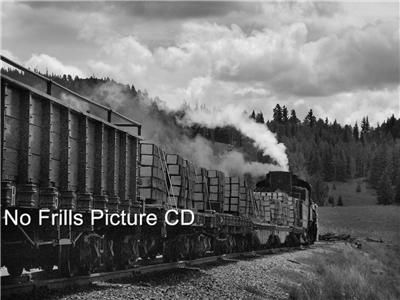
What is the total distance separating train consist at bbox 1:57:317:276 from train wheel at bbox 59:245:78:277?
2 centimetres

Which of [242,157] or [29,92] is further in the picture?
[242,157]

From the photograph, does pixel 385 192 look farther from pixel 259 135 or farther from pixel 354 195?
pixel 259 135

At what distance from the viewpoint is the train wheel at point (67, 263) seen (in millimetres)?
10844

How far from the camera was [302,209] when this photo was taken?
37.6 meters

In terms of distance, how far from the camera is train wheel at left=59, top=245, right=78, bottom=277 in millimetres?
10844

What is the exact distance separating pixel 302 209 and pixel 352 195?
6153 inches

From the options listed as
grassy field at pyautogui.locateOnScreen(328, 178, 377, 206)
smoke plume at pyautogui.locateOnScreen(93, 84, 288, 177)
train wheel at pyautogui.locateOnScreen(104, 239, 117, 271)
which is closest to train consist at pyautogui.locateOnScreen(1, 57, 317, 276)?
train wheel at pyautogui.locateOnScreen(104, 239, 117, 271)

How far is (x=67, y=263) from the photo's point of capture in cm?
1097

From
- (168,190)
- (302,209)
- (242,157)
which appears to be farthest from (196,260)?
(242,157)

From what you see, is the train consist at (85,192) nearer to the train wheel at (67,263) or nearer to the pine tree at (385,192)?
the train wheel at (67,263)

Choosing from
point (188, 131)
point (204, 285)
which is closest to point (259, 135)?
point (188, 131)

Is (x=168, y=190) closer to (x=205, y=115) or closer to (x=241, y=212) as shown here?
(x=241, y=212)

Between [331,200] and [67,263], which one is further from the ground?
[331,200]

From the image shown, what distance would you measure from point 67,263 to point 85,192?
4.09ft
